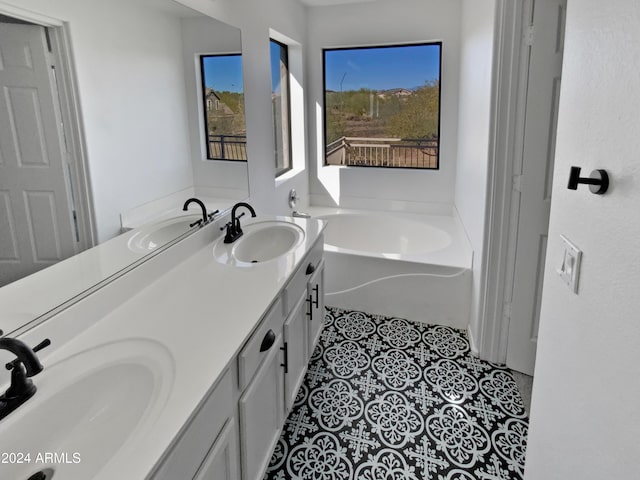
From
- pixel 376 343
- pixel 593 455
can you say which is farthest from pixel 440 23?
pixel 593 455

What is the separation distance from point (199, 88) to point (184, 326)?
1.29m

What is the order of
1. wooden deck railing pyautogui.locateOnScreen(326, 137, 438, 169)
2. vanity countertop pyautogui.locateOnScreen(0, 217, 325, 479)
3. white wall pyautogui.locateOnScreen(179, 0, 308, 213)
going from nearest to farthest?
vanity countertop pyautogui.locateOnScreen(0, 217, 325, 479) → white wall pyautogui.locateOnScreen(179, 0, 308, 213) → wooden deck railing pyautogui.locateOnScreen(326, 137, 438, 169)

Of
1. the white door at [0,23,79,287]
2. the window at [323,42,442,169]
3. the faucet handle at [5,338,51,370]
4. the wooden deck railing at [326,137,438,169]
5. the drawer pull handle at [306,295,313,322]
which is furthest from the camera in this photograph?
the wooden deck railing at [326,137,438,169]

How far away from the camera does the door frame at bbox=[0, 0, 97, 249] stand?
1.23 m

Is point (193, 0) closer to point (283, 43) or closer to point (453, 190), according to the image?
point (283, 43)

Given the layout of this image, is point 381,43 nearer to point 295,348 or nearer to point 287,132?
point 287,132

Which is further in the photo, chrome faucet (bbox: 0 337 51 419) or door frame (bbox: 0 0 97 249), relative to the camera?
door frame (bbox: 0 0 97 249)

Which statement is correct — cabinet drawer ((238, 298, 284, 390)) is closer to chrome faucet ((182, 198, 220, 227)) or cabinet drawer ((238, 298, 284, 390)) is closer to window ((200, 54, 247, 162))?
chrome faucet ((182, 198, 220, 227))

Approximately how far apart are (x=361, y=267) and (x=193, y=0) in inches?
76.2

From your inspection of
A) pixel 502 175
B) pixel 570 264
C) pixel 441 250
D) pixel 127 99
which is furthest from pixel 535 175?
pixel 127 99

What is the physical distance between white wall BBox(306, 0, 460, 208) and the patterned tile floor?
62.7 inches

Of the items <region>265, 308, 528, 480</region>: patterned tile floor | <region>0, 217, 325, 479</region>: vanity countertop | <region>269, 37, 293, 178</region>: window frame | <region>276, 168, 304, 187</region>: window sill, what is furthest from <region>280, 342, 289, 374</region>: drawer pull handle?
<region>269, 37, 293, 178</region>: window frame

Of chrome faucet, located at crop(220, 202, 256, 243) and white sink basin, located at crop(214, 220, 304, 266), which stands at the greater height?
chrome faucet, located at crop(220, 202, 256, 243)

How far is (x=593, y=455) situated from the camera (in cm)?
90
